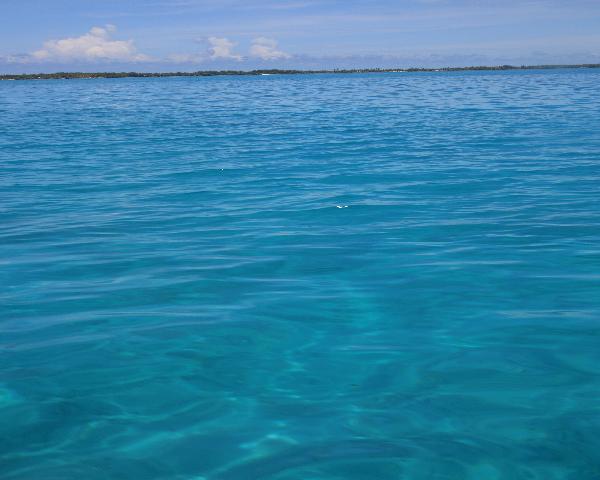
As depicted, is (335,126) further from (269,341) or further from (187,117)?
(269,341)

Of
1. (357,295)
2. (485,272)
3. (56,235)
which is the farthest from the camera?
(56,235)

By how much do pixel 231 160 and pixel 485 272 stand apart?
11643 millimetres

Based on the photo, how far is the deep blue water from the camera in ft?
15.3

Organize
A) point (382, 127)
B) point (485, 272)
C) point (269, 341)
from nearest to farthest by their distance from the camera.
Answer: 1. point (269, 341)
2. point (485, 272)
3. point (382, 127)

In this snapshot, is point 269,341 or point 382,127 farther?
point 382,127

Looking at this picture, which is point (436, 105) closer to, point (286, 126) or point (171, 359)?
point (286, 126)

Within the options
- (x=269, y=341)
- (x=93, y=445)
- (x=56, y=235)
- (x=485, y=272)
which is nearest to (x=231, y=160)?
(x=56, y=235)

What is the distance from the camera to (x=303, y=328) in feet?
22.3

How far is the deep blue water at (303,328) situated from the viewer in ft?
15.3

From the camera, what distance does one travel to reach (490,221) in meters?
10.9

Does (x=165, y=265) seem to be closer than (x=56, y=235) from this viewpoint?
Yes

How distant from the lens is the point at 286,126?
1121 inches

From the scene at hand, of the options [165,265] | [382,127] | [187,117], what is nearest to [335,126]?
[382,127]

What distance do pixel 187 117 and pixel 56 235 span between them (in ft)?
80.2
